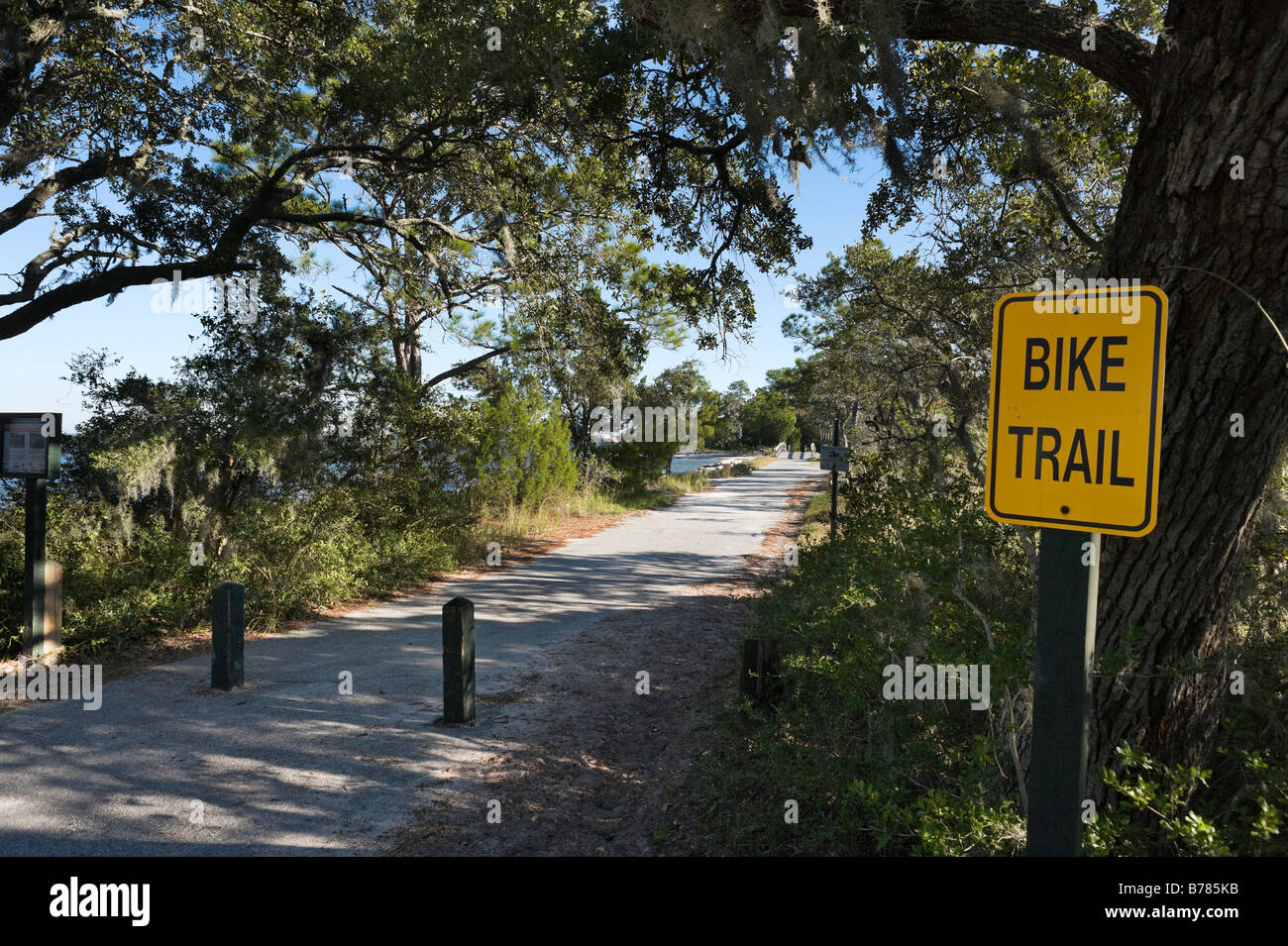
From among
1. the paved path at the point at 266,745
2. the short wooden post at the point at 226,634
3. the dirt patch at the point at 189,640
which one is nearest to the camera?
the paved path at the point at 266,745

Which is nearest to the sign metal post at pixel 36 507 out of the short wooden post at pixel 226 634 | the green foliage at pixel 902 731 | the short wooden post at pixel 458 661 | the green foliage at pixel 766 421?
the short wooden post at pixel 226 634

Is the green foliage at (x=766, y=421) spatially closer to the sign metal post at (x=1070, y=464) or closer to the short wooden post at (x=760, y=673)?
the short wooden post at (x=760, y=673)

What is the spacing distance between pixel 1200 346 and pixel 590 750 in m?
4.27

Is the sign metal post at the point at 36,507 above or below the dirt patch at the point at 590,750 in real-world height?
above

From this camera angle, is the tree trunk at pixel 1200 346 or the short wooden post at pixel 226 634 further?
the short wooden post at pixel 226 634

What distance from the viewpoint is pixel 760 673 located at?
579 centimetres

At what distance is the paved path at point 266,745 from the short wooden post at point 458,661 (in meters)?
0.15

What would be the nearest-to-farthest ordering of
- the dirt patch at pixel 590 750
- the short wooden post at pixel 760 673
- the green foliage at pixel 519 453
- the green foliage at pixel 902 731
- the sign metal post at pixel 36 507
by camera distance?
1. the green foliage at pixel 902 731
2. the dirt patch at pixel 590 750
3. the short wooden post at pixel 760 673
4. the sign metal post at pixel 36 507
5. the green foliage at pixel 519 453

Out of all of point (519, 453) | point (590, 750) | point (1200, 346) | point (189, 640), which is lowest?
point (590, 750)

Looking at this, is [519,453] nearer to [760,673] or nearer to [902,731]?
[760,673]

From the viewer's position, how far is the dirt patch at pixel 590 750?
430 cm

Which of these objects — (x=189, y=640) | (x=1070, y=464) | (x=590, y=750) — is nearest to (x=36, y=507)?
(x=189, y=640)
